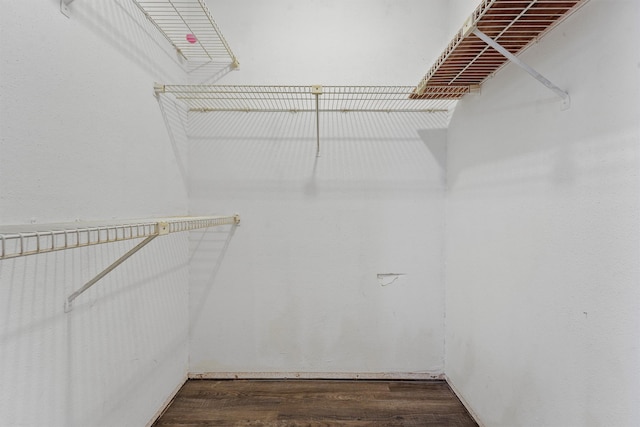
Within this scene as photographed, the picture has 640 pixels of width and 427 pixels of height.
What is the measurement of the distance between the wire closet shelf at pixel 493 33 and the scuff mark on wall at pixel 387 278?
3.58 feet

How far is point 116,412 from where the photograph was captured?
4.04ft

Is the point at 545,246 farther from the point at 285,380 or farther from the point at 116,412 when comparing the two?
the point at 116,412

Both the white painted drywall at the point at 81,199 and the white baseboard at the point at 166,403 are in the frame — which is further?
the white baseboard at the point at 166,403

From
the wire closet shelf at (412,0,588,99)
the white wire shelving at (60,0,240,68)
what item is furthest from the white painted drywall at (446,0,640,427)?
the white wire shelving at (60,0,240,68)

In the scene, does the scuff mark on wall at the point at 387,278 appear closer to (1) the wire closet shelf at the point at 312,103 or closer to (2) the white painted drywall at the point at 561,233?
(2) the white painted drywall at the point at 561,233

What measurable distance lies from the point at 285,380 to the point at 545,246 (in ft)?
5.13

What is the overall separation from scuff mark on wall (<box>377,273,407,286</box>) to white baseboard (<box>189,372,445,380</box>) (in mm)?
555

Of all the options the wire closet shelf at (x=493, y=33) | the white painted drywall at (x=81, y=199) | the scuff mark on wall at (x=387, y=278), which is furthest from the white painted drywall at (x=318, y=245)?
the wire closet shelf at (x=493, y=33)

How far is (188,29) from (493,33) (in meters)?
1.57

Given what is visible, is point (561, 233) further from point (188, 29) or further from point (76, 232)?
point (188, 29)

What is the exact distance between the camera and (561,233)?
1.00m

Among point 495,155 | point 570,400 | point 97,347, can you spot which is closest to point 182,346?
point 97,347

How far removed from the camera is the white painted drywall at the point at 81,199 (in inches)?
32.0

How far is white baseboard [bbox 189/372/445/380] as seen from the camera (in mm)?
1888
